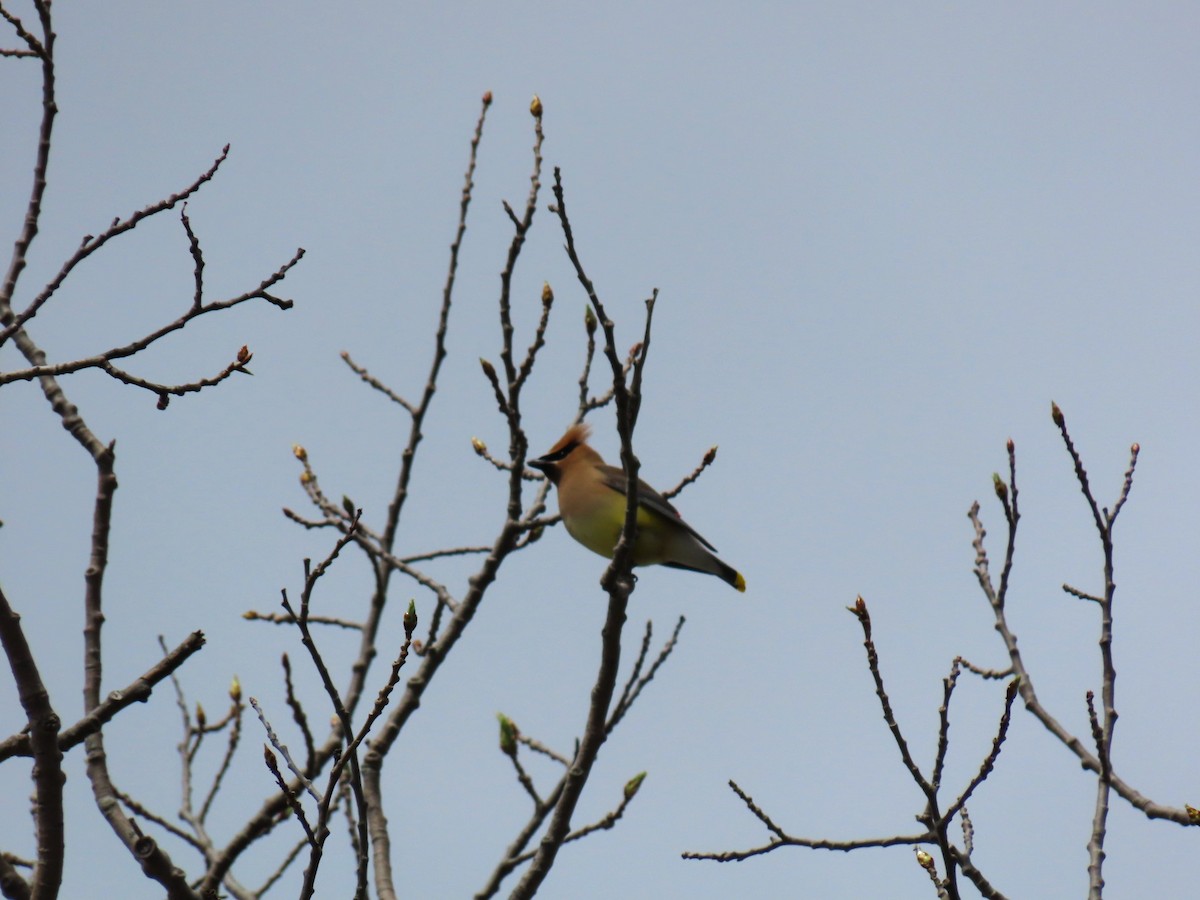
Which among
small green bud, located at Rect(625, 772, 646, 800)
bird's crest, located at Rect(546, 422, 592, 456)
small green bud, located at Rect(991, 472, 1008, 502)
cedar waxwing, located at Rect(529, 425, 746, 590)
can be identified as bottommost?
small green bud, located at Rect(625, 772, 646, 800)

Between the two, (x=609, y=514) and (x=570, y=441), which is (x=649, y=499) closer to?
(x=609, y=514)

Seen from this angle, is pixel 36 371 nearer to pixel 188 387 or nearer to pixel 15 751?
pixel 188 387

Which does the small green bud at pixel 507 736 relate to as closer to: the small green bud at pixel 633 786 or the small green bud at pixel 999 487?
the small green bud at pixel 633 786

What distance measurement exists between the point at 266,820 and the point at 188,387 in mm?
2105

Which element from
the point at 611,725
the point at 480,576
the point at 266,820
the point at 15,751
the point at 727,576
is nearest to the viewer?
the point at 15,751

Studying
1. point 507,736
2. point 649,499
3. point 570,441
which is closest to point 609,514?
point 649,499

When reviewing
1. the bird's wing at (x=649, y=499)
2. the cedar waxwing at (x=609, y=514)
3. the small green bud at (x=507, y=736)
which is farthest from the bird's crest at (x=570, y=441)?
the small green bud at (x=507, y=736)

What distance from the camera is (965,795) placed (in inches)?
115

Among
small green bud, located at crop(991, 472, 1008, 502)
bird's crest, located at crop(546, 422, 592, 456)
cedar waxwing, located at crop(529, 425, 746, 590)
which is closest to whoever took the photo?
small green bud, located at crop(991, 472, 1008, 502)

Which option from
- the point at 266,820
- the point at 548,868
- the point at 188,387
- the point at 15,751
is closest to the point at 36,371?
the point at 188,387

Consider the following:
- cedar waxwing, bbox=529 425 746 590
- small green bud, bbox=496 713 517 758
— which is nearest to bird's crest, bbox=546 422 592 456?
cedar waxwing, bbox=529 425 746 590

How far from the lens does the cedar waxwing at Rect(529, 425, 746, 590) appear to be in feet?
18.4

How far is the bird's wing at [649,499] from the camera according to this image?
5719 mm

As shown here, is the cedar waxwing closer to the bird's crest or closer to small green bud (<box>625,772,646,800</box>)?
the bird's crest
